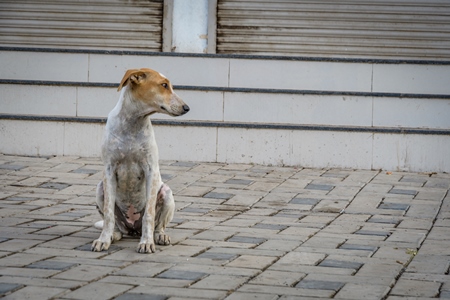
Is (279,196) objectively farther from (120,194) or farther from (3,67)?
(3,67)

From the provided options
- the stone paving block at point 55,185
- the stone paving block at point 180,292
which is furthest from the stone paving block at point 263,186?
the stone paving block at point 180,292

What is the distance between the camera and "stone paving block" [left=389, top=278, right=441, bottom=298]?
5.34 metres

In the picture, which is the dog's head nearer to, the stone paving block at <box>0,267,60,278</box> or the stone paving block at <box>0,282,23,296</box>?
the stone paving block at <box>0,267,60,278</box>

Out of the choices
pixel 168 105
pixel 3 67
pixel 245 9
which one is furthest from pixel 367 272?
pixel 3 67

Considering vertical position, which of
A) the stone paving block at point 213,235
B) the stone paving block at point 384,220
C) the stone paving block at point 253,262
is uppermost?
the stone paving block at point 384,220

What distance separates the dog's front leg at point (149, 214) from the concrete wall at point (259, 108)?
477 cm

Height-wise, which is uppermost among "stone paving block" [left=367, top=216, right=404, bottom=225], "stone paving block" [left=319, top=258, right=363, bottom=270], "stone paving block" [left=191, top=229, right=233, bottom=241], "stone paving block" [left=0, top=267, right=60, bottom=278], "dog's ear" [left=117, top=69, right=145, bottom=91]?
"dog's ear" [left=117, top=69, right=145, bottom=91]

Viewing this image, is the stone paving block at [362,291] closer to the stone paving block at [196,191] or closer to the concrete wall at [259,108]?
the stone paving block at [196,191]

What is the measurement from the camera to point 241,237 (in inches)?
279

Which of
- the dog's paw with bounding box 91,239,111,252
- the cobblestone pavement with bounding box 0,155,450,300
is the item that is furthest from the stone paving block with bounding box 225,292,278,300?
the dog's paw with bounding box 91,239,111,252

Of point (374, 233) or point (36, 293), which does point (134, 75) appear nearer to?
point (36, 293)

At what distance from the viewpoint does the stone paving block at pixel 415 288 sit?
17.5 ft

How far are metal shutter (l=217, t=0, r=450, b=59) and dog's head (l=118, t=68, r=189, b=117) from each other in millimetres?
5326

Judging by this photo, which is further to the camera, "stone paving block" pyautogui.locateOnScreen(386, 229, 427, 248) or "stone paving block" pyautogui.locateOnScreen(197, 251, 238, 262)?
"stone paving block" pyautogui.locateOnScreen(386, 229, 427, 248)
